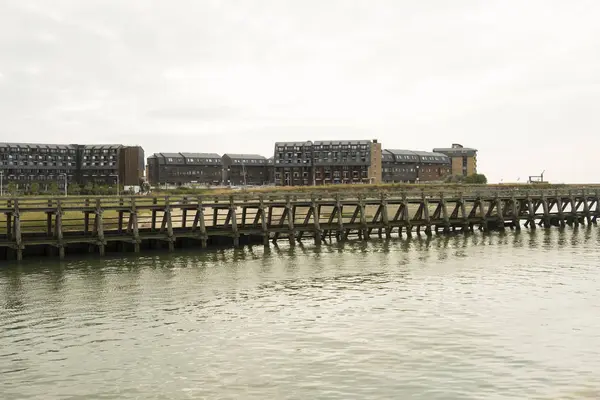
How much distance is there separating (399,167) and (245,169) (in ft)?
150

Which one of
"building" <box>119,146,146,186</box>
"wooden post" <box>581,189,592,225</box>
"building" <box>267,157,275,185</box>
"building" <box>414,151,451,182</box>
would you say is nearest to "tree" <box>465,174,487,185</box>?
"building" <box>414,151,451,182</box>

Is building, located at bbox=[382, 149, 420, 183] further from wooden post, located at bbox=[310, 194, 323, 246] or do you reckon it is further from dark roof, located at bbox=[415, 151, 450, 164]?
wooden post, located at bbox=[310, 194, 323, 246]

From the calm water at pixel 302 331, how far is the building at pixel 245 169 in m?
144

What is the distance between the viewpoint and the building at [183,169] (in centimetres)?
16975

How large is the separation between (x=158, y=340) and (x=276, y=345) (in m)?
3.75

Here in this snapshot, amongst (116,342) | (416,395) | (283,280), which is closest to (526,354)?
(416,395)

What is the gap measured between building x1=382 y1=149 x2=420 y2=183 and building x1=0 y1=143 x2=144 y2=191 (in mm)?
67440

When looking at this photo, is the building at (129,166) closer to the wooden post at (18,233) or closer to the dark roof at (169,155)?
the dark roof at (169,155)

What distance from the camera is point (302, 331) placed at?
773 inches

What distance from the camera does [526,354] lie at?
55.2ft

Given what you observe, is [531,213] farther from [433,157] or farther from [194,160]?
[194,160]

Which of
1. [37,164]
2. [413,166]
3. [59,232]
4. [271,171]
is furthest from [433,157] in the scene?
[59,232]

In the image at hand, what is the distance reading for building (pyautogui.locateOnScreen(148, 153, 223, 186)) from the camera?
6683 inches

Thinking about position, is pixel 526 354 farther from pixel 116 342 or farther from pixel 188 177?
pixel 188 177
